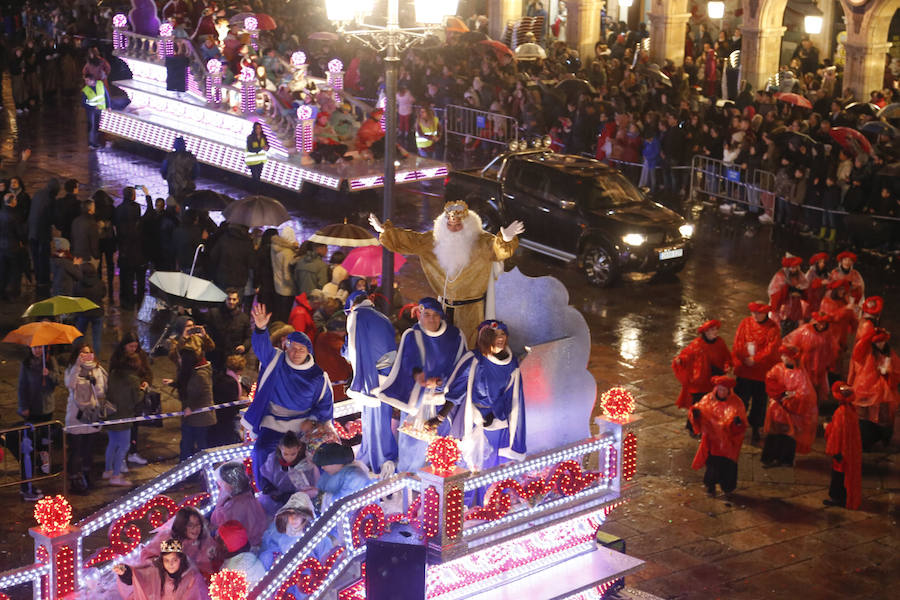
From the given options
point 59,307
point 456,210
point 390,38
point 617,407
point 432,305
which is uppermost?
point 390,38

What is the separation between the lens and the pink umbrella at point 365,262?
16047 mm

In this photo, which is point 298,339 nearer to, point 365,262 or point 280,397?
point 280,397

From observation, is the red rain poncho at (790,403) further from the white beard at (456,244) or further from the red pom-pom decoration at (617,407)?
the white beard at (456,244)

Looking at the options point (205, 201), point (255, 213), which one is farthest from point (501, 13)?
point (255, 213)

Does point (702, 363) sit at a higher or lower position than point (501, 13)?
lower

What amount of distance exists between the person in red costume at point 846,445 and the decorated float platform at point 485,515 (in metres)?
3.00

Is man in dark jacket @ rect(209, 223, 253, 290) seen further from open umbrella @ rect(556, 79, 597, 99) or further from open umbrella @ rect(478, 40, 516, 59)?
open umbrella @ rect(478, 40, 516, 59)

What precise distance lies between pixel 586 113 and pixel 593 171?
5469 mm

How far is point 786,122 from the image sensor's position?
2602 cm

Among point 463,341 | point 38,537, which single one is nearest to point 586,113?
point 463,341

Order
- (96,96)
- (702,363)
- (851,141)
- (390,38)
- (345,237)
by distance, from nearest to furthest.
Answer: (390,38)
(702,363)
(345,237)
(851,141)
(96,96)

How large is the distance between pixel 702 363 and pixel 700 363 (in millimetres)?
21

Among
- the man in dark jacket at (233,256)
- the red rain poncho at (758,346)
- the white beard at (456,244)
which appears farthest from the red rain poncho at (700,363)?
the man in dark jacket at (233,256)

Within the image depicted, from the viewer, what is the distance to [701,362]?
15.0 meters
